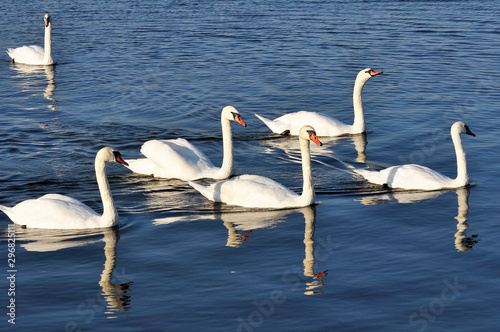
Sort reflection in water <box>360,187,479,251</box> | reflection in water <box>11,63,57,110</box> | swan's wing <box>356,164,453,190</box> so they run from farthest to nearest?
reflection in water <box>11,63,57,110</box>
swan's wing <box>356,164,453,190</box>
reflection in water <box>360,187,479,251</box>

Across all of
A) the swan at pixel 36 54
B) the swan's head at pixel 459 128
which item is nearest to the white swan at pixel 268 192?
the swan's head at pixel 459 128

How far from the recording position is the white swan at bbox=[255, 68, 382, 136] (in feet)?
61.3

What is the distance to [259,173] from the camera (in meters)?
16.2

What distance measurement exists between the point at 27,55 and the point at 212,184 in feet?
49.2

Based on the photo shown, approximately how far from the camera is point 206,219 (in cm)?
1364

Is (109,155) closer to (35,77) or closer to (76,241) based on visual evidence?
(76,241)

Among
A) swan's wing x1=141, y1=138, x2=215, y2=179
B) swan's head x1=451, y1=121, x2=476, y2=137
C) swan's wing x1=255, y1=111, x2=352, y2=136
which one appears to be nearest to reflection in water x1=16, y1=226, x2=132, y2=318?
swan's wing x1=141, y1=138, x2=215, y2=179

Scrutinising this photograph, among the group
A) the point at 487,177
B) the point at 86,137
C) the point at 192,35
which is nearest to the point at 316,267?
the point at 487,177

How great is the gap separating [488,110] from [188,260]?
1143 centimetres

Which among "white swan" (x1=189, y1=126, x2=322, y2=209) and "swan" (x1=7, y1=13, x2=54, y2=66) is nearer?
"white swan" (x1=189, y1=126, x2=322, y2=209)

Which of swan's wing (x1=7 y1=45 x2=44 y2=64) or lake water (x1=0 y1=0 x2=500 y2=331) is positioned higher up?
swan's wing (x1=7 y1=45 x2=44 y2=64)

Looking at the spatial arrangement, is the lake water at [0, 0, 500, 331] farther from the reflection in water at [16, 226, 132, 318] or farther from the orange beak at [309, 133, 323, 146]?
the orange beak at [309, 133, 323, 146]

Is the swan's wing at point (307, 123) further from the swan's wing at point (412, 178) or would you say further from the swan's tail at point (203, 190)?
the swan's tail at point (203, 190)

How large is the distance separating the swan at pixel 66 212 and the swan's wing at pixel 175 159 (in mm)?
2394
